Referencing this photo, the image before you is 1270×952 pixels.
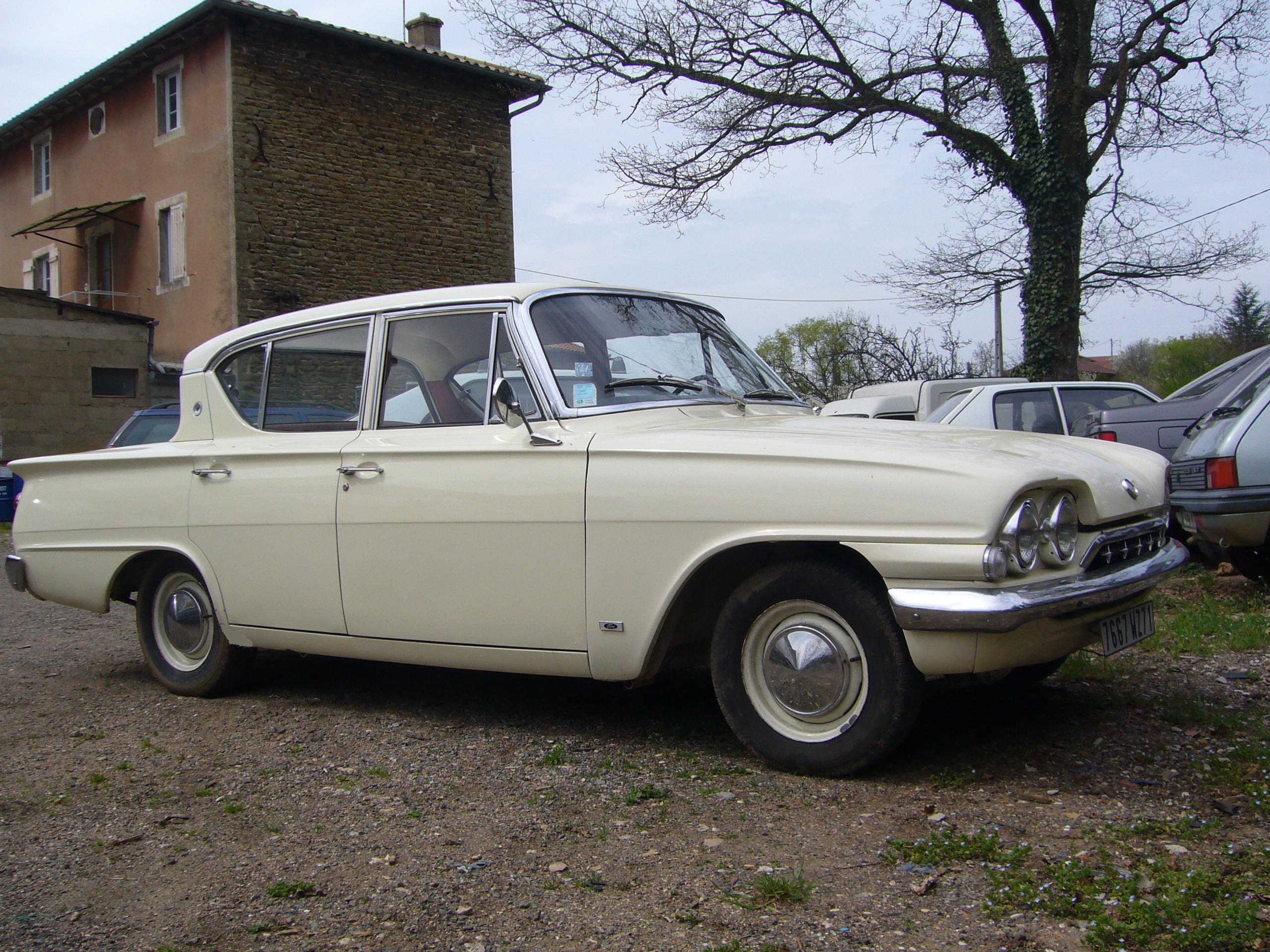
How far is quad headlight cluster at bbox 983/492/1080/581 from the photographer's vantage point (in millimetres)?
3100

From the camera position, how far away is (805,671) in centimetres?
345

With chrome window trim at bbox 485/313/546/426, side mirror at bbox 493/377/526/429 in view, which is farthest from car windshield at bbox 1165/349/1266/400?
side mirror at bbox 493/377/526/429

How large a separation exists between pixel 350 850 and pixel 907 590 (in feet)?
5.82

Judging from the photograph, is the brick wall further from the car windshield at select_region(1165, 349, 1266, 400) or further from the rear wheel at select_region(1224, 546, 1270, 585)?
the rear wheel at select_region(1224, 546, 1270, 585)

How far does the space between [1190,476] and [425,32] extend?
23033 mm

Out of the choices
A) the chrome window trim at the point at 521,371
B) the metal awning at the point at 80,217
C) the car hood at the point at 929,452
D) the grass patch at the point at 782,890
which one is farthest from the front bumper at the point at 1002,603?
the metal awning at the point at 80,217

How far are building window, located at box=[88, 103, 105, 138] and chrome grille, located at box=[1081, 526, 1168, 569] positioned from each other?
26.9 metres

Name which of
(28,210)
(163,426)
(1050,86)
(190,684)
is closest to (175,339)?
(28,210)

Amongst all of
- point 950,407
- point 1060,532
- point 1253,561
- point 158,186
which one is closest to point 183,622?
point 1060,532

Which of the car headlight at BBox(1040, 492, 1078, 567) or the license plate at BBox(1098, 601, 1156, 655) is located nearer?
the car headlight at BBox(1040, 492, 1078, 567)

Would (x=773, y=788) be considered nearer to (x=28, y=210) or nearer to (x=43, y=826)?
(x=43, y=826)

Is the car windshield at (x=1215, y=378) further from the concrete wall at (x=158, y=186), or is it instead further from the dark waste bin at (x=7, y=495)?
the concrete wall at (x=158, y=186)

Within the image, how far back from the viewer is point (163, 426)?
41.5ft

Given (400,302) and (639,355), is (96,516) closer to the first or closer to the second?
(400,302)
